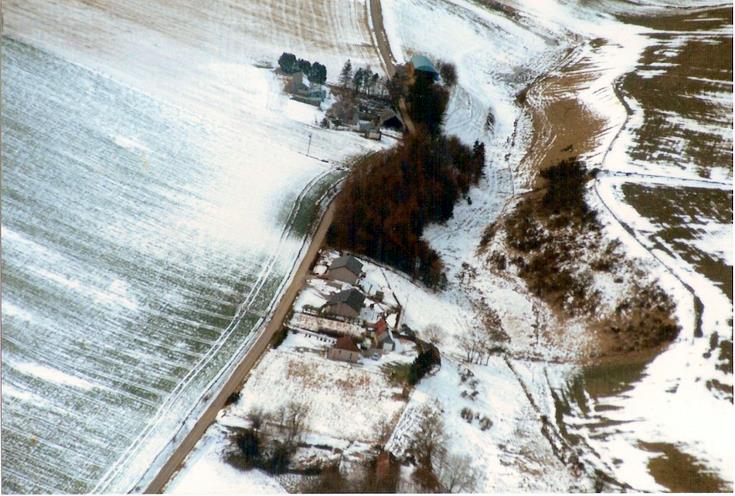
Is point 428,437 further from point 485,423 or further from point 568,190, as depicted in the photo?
point 568,190

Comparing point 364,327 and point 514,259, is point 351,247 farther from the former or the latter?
point 514,259

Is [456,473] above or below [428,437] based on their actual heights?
below

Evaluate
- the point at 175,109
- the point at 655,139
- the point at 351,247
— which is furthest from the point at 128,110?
the point at 655,139

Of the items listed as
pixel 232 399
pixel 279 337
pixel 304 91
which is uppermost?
pixel 304 91

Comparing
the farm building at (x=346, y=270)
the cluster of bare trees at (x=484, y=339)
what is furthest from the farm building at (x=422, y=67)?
the cluster of bare trees at (x=484, y=339)

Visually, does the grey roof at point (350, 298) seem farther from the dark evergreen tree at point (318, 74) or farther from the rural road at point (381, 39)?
the rural road at point (381, 39)

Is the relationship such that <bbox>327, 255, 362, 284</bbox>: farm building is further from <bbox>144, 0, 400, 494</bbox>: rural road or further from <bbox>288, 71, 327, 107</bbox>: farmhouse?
<bbox>288, 71, 327, 107</bbox>: farmhouse

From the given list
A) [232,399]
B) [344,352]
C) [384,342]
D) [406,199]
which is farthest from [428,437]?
[406,199]
